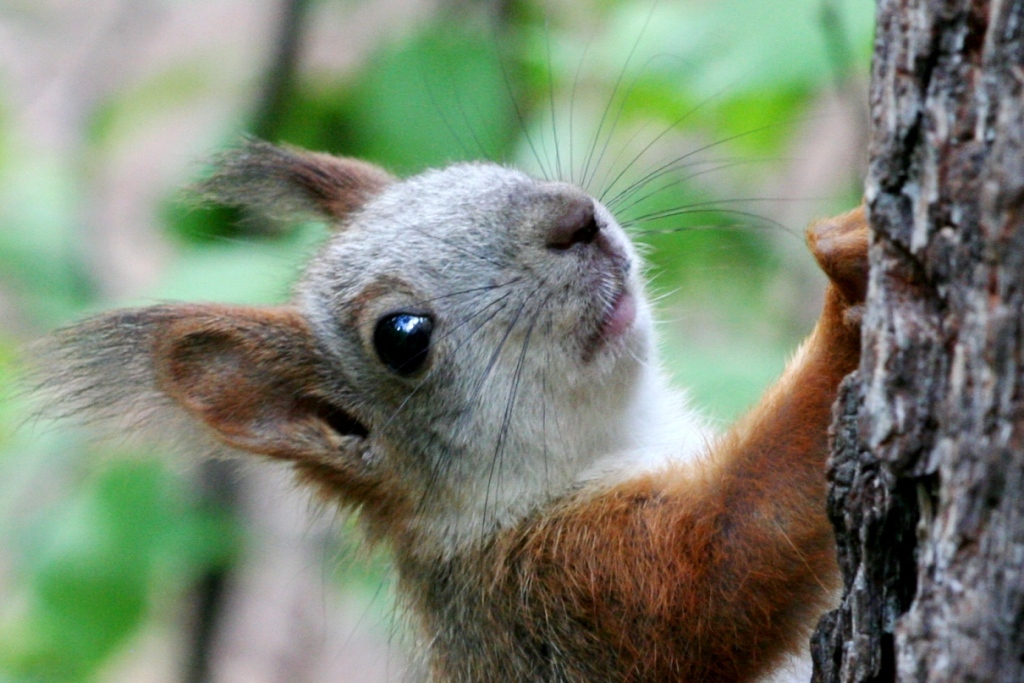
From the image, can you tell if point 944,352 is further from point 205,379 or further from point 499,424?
point 205,379

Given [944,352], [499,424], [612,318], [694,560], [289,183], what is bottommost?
[694,560]

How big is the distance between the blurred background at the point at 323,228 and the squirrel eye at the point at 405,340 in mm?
594

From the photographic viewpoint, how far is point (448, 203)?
11.0 ft

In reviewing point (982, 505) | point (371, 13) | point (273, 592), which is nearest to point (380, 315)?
point (982, 505)

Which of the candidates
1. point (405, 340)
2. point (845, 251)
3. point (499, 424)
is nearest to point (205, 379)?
point (405, 340)

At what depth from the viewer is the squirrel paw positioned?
2373 mm

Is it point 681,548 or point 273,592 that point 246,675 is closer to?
point 273,592

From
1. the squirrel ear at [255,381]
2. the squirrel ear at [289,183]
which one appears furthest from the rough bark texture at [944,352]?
the squirrel ear at [289,183]

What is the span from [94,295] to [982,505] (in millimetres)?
3720

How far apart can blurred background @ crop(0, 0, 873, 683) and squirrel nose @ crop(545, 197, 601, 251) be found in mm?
393

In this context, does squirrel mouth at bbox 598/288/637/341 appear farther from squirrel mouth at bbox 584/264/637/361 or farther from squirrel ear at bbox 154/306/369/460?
squirrel ear at bbox 154/306/369/460

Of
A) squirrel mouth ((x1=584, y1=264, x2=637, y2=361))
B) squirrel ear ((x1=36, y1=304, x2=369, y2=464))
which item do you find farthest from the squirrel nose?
squirrel ear ((x1=36, y1=304, x2=369, y2=464))

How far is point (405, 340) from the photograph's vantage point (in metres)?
3.20

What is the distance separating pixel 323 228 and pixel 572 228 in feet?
3.54
